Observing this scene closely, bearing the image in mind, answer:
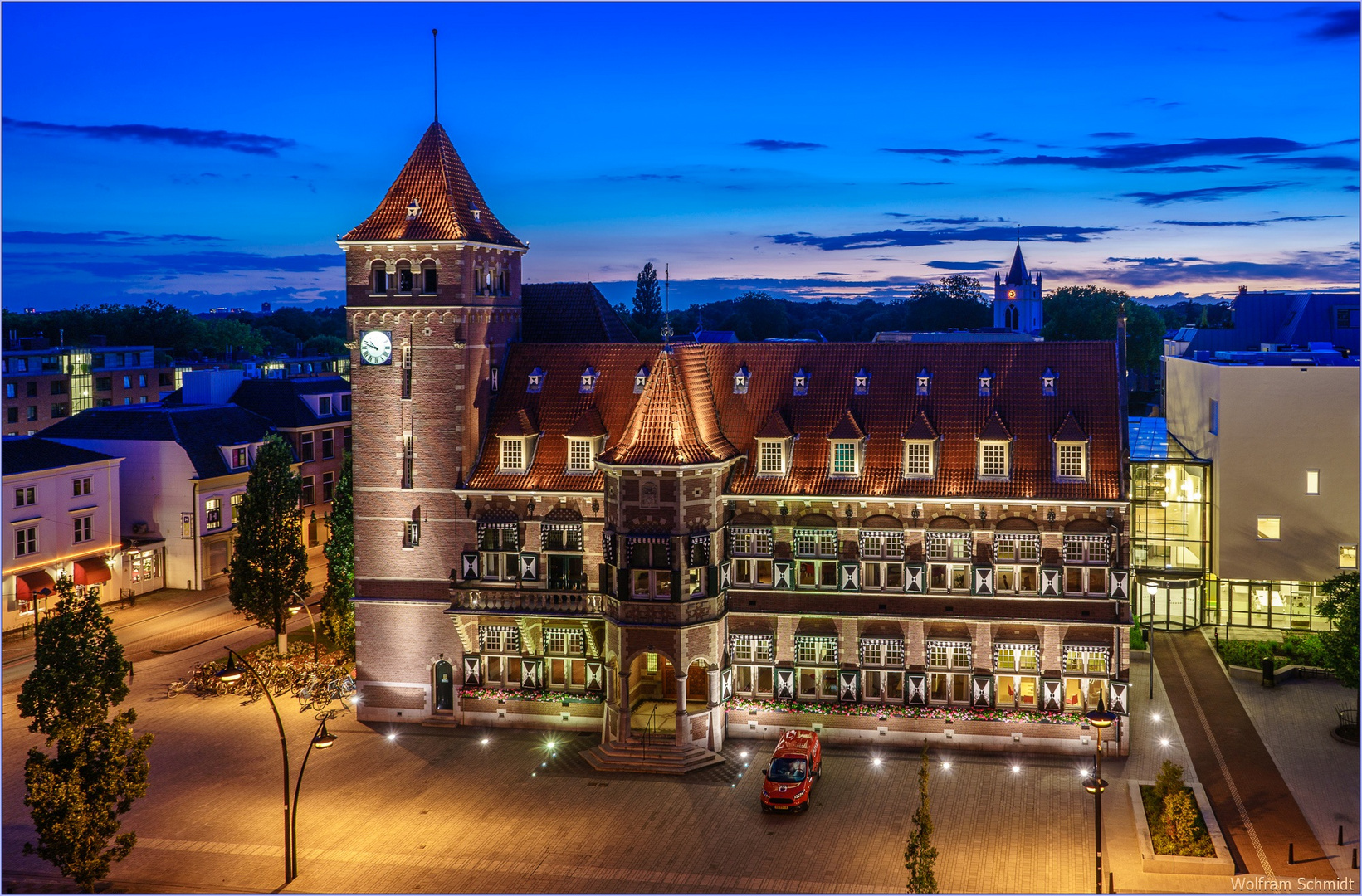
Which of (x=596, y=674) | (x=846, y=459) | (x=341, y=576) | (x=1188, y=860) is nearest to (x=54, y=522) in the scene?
(x=341, y=576)

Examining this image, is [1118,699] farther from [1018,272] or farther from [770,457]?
[1018,272]

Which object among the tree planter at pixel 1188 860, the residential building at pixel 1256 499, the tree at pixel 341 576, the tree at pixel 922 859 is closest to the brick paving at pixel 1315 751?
the tree planter at pixel 1188 860

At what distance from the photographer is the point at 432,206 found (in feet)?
167

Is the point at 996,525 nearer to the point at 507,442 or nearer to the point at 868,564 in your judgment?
the point at 868,564

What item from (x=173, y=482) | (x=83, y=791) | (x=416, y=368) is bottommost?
(x=83, y=791)

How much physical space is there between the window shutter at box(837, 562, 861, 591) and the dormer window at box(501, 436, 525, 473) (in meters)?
13.3

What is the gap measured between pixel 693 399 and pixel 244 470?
4107 cm

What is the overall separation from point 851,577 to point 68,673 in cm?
2678

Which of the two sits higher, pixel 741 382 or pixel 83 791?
A: pixel 741 382

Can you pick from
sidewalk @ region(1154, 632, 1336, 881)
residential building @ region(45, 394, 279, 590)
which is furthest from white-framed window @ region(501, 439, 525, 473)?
residential building @ region(45, 394, 279, 590)

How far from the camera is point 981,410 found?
48750 mm

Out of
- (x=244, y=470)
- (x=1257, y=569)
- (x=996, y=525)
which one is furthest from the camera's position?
(x=244, y=470)

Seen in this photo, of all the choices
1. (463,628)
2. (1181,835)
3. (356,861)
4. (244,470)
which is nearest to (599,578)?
(463,628)

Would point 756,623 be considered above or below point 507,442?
below
